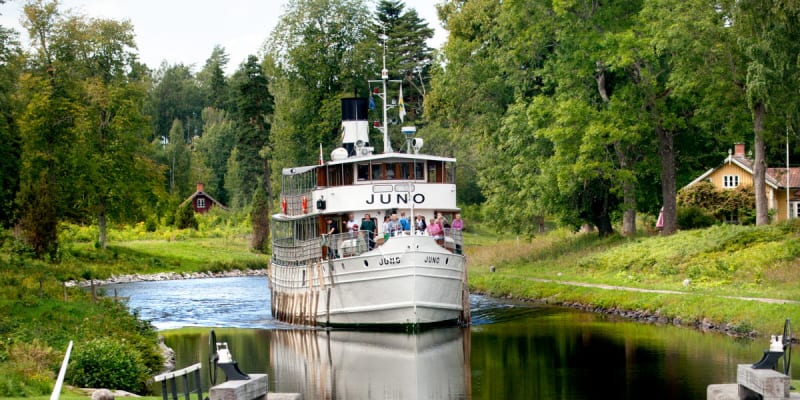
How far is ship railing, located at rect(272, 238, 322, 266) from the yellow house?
91.6 feet

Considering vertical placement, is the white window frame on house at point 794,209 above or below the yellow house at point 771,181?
below

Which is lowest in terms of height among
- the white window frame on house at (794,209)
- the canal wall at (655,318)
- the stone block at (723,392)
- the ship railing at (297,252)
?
the canal wall at (655,318)

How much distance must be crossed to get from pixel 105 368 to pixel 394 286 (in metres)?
13.3

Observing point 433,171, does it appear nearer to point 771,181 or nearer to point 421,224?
point 421,224

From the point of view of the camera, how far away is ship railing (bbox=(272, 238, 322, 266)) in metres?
36.6

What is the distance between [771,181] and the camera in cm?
6172

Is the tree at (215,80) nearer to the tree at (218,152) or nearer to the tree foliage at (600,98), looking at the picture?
the tree at (218,152)

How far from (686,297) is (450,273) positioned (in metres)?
7.75

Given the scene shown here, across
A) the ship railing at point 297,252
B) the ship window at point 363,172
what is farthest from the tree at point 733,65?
the ship railing at point 297,252

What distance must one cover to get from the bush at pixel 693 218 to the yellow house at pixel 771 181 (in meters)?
7.84

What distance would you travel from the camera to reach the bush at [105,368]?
21.2m

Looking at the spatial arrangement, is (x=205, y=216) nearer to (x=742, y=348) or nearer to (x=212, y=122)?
(x=212, y=122)

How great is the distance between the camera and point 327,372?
88.3 feet

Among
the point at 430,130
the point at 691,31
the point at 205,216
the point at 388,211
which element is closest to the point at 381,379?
the point at 388,211
